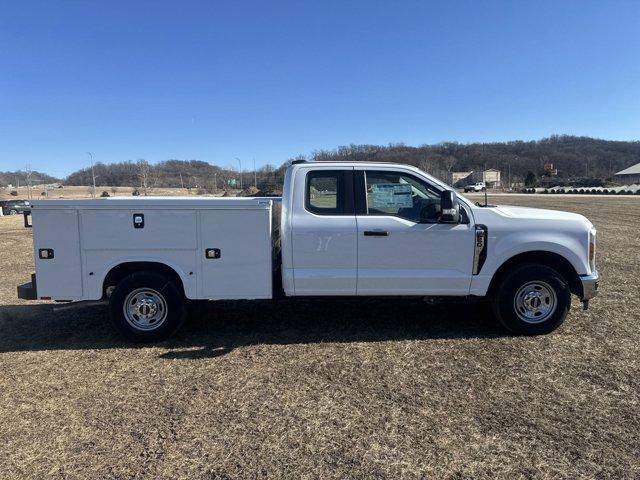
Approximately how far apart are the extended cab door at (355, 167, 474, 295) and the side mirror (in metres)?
0.10

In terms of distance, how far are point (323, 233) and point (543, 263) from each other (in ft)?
8.58

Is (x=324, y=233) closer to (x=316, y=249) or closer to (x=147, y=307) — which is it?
(x=316, y=249)

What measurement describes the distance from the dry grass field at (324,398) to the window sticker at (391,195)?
5.06 feet

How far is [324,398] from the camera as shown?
13.2 ft

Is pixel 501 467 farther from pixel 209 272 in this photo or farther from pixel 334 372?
pixel 209 272

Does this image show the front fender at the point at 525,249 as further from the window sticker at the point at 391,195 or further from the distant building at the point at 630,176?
the distant building at the point at 630,176

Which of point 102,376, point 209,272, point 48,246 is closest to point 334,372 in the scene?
point 209,272

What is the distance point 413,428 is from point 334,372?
1.16 m

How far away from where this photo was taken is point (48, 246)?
5.10 metres

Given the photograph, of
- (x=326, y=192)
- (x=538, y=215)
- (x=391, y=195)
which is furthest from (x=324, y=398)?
(x=538, y=215)

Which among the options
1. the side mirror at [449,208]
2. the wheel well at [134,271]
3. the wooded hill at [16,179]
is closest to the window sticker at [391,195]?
the side mirror at [449,208]

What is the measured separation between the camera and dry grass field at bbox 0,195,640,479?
3.13m

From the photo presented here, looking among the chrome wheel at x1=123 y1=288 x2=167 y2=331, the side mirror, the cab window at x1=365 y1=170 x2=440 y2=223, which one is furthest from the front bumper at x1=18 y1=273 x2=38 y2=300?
the side mirror

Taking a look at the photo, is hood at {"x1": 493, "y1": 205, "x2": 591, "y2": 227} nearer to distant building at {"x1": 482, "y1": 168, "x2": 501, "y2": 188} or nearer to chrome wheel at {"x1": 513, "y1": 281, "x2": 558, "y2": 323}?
chrome wheel at {"x1": 513, "y1": 281, "x2": 558, "y2": 323}
